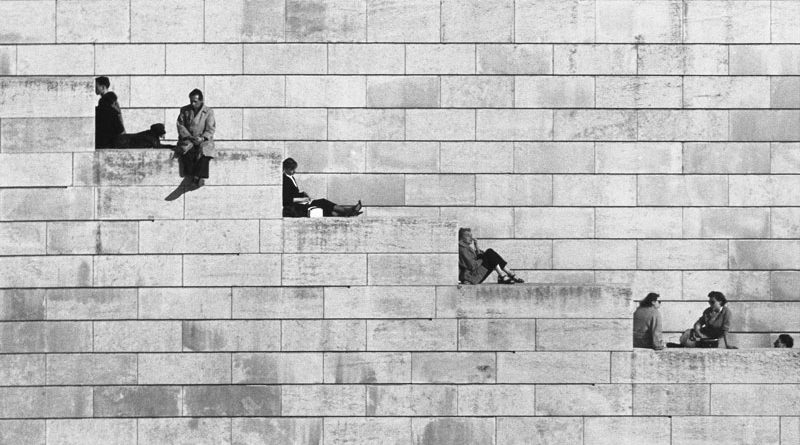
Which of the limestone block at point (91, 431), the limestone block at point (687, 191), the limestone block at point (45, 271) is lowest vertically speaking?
the limestone block at point (91, 431)

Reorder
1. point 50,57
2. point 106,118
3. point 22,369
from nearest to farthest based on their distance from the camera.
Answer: point 22,369, point 106,118, point 50,57

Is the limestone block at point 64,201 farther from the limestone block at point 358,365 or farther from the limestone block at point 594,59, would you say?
the limestone block at point 594,59

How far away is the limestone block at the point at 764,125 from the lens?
1065 inches

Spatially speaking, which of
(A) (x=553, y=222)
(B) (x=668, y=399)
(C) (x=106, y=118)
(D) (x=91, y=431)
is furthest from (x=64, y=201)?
(B) (x=668, y=399)

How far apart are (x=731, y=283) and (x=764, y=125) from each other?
9.48 ft

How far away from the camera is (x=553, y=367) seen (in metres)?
24.0

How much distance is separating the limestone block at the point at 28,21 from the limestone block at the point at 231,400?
24.0 feet

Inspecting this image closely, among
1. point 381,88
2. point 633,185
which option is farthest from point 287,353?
point 633,185

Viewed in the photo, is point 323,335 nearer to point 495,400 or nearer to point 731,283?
point 495,400

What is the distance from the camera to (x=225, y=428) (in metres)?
23.8

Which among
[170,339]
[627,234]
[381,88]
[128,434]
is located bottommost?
[128,434]

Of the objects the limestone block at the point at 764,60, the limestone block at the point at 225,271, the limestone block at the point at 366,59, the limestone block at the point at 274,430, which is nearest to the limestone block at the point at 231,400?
the limestone block at the point at 274,430

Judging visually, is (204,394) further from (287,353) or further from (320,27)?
(320,27)

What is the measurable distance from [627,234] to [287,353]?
686cm
